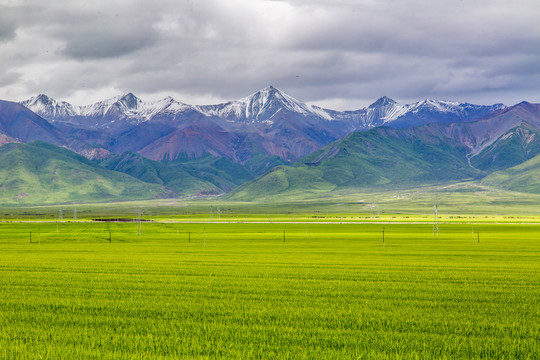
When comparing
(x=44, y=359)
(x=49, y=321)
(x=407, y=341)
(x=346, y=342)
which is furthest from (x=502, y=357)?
(x=49, y=321)

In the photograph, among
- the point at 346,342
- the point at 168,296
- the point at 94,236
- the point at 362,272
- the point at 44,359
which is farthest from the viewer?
the point at 94,236

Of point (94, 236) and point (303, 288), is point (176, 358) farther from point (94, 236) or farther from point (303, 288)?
point (94, 236)

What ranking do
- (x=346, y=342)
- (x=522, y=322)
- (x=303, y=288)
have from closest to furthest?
(x=346, y=342)
(x=522, y=322)
(x=303, y=288)

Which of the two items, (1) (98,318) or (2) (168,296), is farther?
(2) (168,296)

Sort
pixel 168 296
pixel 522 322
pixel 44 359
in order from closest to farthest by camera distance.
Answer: pixel 44 359 < pixel 522 322 < pixel 168 296

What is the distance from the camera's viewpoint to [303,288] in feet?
87.7

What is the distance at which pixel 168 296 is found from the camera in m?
24.0

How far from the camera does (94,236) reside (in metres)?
104

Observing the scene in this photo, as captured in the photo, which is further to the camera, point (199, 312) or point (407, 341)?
point (199, 312)

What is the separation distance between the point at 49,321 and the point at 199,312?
5193 millimetres

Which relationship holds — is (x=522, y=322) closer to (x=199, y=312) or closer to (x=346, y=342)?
(x=346, y=342)

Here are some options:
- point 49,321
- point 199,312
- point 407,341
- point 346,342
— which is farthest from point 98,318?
point 407,341

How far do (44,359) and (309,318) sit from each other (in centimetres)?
887

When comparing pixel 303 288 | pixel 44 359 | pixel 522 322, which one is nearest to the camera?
pixel 44 359
